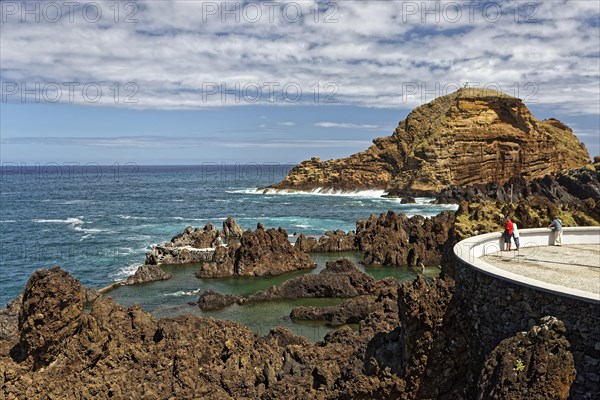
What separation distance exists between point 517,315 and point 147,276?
98.0 feet

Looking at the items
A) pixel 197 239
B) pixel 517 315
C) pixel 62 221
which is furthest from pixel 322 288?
pixel 62 221

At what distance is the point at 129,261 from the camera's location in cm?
4469

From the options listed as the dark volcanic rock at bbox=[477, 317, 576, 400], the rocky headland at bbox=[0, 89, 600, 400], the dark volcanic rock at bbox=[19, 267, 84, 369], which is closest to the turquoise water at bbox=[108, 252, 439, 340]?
the rocky headland at bbox=[0, 89, 600, 400]

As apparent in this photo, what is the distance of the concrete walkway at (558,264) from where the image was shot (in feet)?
44.0

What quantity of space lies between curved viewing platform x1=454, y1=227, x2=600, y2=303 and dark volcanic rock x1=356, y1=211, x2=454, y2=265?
73.2 ft

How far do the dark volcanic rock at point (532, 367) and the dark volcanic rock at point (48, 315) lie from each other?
10.9 metres

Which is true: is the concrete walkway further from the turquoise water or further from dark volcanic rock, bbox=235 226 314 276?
dark volcanic rock, bbox=235 226 314 276

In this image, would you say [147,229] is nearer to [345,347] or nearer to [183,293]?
[183,293]

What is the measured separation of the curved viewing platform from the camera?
38.8 feet

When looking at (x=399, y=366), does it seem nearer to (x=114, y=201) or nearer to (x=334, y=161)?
(x=114, y=201)

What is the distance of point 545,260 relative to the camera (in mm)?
16047

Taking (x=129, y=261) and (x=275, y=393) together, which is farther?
(x=129, y=261)

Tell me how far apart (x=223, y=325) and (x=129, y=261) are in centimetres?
3006

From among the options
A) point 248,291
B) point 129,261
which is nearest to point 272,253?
point 248,291
